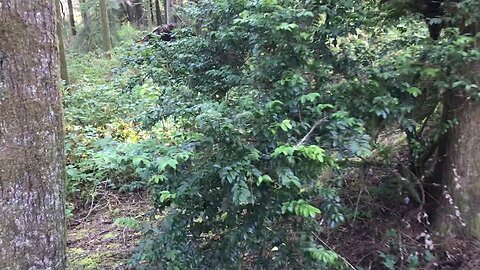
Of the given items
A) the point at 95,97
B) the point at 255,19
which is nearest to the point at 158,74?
the point at 255,19

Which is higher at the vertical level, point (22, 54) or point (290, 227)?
point (22, 54)

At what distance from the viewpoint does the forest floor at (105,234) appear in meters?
4.59

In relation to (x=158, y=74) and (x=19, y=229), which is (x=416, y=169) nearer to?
(x=158, y=74)

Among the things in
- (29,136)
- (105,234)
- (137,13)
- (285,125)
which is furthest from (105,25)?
(285,125)

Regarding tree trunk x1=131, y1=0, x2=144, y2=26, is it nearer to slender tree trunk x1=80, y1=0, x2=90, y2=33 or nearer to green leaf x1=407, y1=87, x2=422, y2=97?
slender tree trunk x1=80, y1=0, x2=90, y2=33

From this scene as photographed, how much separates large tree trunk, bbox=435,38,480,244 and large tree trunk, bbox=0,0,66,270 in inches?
132

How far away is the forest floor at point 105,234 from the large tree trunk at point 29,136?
3.76 feet

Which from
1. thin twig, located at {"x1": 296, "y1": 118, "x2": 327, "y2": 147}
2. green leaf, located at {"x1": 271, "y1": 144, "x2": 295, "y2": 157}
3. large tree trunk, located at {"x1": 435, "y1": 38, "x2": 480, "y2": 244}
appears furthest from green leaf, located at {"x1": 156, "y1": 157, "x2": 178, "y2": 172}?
large tree trunk, located at {"x1": 435, "y1": 38, "x2": 480, "y2": 244}

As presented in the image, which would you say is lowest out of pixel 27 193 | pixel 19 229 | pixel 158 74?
pixel 19 229

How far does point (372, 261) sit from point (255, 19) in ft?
8.11

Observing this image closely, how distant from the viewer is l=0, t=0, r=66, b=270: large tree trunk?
9.28 ft

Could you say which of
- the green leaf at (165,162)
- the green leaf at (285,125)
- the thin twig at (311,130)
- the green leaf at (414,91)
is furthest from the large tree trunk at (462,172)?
the green leaf at (165,162)

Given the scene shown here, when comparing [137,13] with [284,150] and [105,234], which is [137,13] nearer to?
[105,234]

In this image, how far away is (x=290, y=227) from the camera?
10.9 ft
